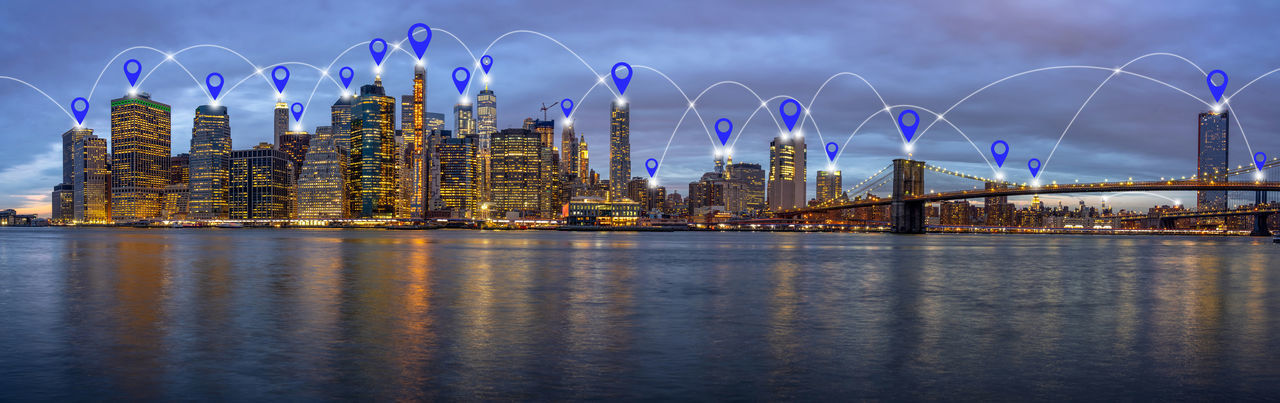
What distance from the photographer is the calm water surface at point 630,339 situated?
43.7ft

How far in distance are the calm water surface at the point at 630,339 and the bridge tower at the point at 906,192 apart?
4748 inches

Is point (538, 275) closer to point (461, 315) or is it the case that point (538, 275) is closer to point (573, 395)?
point (461, 315)

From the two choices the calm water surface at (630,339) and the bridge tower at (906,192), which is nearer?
the calm water surface at (630,339)

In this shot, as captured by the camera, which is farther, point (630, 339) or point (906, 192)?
point (906, 192)

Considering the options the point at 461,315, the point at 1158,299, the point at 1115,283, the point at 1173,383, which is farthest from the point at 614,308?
the point at 1115,283

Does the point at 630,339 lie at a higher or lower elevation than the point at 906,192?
lower

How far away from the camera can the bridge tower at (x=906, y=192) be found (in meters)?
156

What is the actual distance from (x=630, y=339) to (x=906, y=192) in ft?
489

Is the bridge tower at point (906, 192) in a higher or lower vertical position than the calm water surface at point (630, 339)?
higher

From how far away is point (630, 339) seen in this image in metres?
18.7

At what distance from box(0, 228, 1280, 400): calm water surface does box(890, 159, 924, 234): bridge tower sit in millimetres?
120607

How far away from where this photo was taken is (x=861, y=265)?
173 feet

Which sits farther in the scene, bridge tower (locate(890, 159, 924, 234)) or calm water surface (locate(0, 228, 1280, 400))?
bridge tower (locate(890, 159, 924, 234))

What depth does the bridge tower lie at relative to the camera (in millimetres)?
155750
